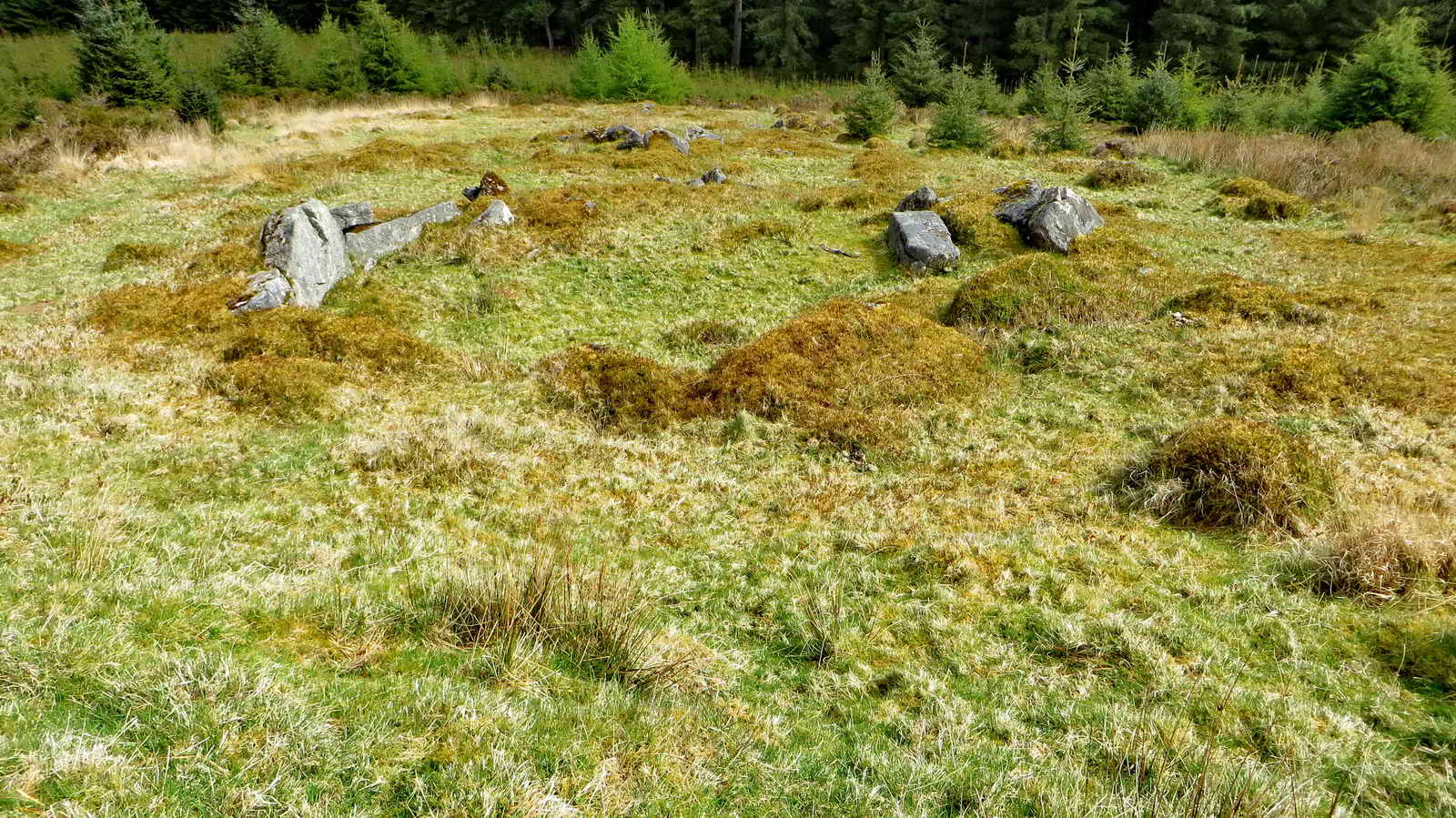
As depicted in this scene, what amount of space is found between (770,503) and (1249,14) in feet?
207

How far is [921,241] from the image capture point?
16172mm

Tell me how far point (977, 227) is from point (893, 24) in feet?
182

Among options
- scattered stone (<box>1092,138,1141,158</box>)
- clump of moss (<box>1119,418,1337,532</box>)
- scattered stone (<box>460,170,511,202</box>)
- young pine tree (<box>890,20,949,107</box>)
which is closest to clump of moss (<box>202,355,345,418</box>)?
clump of moss (<box>1119,418,1337,532</box>)

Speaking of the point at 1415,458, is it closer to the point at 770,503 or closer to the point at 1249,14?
the point at 770,503

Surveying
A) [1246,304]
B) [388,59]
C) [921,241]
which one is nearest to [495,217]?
[921,241]

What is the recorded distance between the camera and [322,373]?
10.1 metres

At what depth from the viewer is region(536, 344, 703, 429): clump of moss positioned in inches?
385

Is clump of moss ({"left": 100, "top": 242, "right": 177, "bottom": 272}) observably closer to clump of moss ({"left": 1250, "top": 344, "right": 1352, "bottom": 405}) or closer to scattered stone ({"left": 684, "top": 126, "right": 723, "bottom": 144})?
scattered stone ({"left": 684, "top": 126, "right": 723, "bottom": 144})

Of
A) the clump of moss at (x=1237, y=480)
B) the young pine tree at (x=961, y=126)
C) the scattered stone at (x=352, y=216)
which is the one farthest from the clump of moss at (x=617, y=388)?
the young pine tree at (x=961, y=126)

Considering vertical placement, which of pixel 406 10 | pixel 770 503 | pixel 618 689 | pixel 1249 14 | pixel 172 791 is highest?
pixel 406 10

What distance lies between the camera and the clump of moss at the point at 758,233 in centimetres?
1771

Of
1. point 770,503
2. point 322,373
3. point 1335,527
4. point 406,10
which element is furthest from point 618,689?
point 406,10

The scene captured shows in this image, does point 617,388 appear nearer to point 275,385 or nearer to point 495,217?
point 275,385

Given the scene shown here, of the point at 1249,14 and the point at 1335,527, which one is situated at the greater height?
the point at 1249,14
